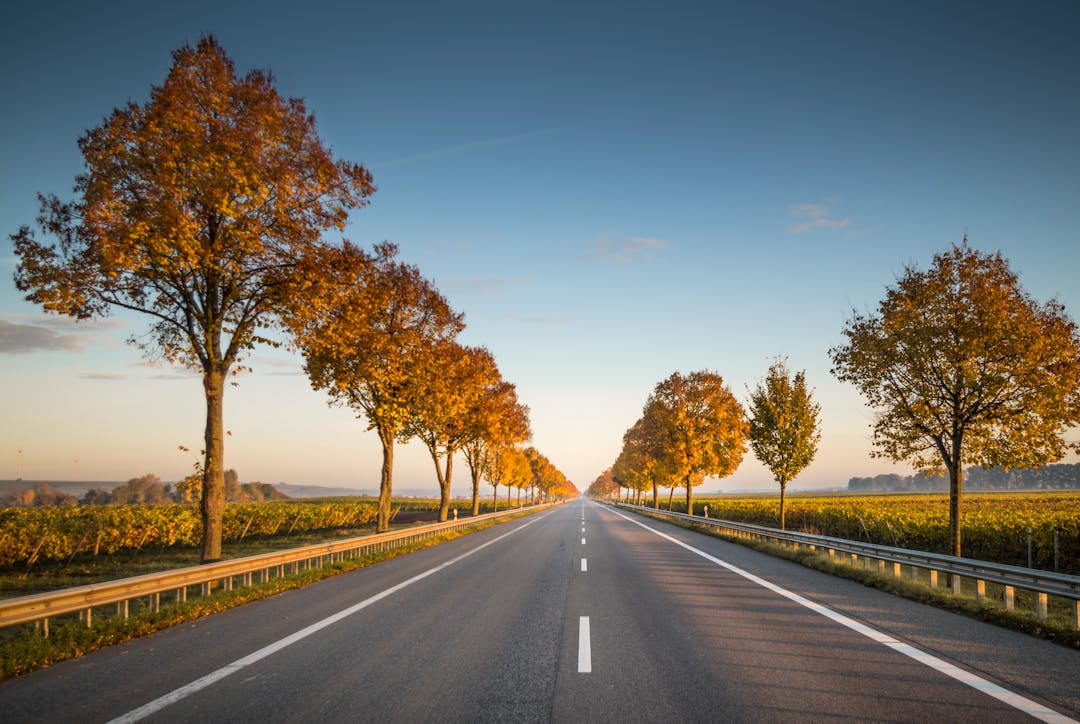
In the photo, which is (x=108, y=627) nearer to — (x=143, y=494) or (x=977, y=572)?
(x=977, y=572)

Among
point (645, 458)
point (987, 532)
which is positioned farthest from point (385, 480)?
point (645, 458)

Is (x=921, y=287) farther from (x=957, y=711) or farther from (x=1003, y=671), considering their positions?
(x=957, y=711)

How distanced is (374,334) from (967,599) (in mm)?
14240

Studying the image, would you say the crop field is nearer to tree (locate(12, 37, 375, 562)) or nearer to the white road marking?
tree (locate(12, 37, 375, 562))

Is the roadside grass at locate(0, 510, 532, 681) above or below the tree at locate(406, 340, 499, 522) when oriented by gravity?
below

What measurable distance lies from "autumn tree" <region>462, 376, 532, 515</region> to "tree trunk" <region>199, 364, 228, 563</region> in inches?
733

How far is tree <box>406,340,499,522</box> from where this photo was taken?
22.1 m

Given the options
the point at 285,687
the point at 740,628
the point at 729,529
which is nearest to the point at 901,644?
the point at 740,628

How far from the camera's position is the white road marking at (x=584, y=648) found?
17.8 ft

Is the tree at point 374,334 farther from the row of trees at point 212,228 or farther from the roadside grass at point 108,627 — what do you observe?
the roadside grass at point 108,627

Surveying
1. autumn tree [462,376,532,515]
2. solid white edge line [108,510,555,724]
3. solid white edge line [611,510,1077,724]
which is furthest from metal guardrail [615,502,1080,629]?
autumn tree [462,376,532,515]

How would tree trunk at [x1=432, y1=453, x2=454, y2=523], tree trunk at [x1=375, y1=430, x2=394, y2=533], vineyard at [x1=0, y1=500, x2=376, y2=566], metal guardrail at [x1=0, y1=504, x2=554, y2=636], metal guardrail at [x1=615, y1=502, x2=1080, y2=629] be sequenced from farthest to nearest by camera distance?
tree trunk at [x1=432, y1=453, x2=454, y2=523]
tree trunk at [x1=375, y1=430, x2=394, y2=533]
vineyard at [x1=0, y1=500, x2=376, y2=566]
metal guardrail at [x1=615, y1=502, x2=1080, y2=629]
metal guardrail at [x1=0, y1=504, x2=554, y2=636]

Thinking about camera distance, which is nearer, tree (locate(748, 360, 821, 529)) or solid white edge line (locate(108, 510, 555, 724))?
solid white edge line (locate(108, 510, 555, 724))

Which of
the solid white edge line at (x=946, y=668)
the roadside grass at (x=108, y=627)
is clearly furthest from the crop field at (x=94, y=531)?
the solid white edge line at (x=946, y=668)
